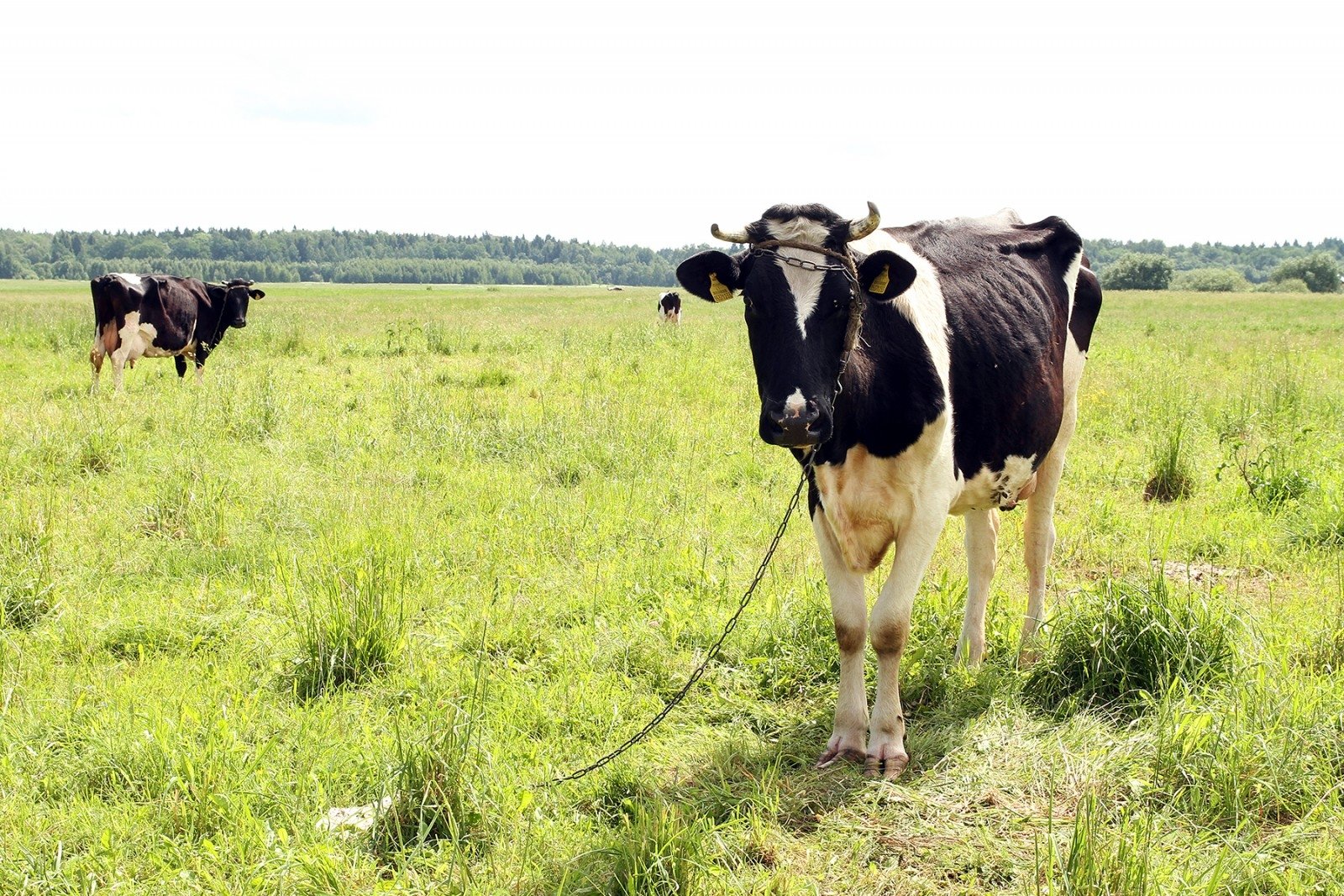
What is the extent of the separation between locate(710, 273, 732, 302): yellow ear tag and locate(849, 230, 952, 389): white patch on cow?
1.79ft

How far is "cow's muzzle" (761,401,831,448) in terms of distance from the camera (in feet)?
11.2

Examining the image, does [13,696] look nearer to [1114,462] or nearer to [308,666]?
[308,666]

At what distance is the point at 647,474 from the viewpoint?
8391mm

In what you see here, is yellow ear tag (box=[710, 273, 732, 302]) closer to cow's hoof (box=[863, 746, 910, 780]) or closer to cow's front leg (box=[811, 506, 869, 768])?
→ cow's front leg (box=[811, 506, 869, 768])

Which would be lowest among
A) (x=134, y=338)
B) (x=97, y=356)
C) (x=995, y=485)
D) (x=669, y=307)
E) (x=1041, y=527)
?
(x=1041, y=527)

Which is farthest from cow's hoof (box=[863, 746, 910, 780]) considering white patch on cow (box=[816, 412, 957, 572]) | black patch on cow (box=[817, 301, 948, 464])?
black patch on cow (box=[817, 301, 948, 464])

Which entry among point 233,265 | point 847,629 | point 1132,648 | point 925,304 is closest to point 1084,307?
point 925,304

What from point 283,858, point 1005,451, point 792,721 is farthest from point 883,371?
point 283,858

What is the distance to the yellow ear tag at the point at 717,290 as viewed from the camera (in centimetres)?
396

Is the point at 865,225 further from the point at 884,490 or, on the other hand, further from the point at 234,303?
the point at 234,303

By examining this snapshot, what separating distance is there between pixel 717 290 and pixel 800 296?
1.84 feet

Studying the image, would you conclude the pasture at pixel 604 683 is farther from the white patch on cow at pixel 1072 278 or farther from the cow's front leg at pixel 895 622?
the white patch on cow at pixel 1072 278

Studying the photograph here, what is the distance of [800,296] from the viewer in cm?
358

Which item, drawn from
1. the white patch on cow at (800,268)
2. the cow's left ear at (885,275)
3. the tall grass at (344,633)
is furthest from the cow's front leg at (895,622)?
the tall grass at (344,633)
